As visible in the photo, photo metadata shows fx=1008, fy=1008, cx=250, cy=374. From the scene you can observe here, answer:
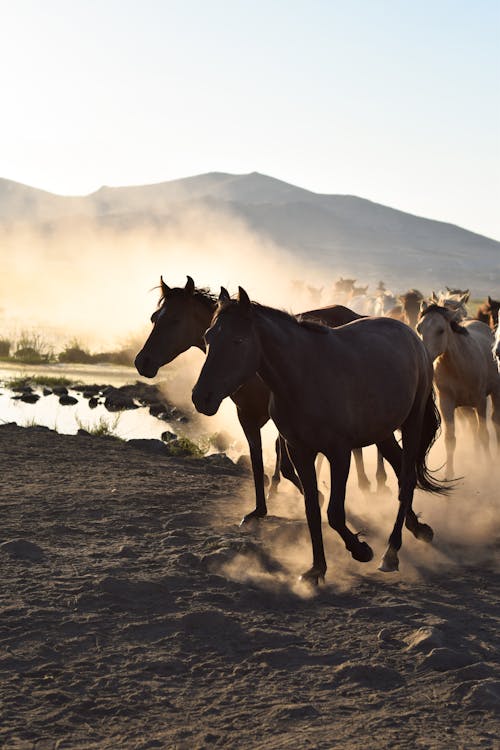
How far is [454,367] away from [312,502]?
188 inches

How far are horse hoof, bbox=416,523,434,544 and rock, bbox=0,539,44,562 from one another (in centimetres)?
277

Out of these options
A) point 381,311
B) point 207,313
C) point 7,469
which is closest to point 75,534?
point 207,313

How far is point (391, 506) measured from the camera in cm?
898

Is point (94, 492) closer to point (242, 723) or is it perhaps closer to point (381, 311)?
point (242, 723)

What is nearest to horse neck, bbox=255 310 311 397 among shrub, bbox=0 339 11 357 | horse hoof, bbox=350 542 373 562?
horse hoof, bbox=350 542 373 562

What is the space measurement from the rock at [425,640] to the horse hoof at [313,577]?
1.05 meters

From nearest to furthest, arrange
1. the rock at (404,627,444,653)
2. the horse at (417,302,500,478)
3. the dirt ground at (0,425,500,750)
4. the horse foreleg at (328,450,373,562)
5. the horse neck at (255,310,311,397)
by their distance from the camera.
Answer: the dirt ground at (0,425,500,750) → the rock at (404,627,444,653) → the horse neck at (255,310,311,397) → the horse foreleg at (328,450,373,562) → the horse at (417,302,500,478)

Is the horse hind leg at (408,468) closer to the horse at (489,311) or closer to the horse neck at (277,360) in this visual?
the horse neck at (277,360)

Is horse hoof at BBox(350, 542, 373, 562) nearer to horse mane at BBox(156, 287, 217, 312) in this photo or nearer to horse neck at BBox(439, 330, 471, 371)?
horse mane at BBox(156, 287, 217, 312)

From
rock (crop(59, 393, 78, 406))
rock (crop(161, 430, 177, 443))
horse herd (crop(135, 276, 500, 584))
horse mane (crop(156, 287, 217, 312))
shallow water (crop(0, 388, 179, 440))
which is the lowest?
rock (crop(161, 430, 177, 443))

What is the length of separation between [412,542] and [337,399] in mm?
1887

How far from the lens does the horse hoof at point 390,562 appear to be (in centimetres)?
674

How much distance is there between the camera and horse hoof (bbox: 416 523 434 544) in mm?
7520

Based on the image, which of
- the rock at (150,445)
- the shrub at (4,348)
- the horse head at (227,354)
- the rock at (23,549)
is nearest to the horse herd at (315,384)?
the horse head at (227,354)
